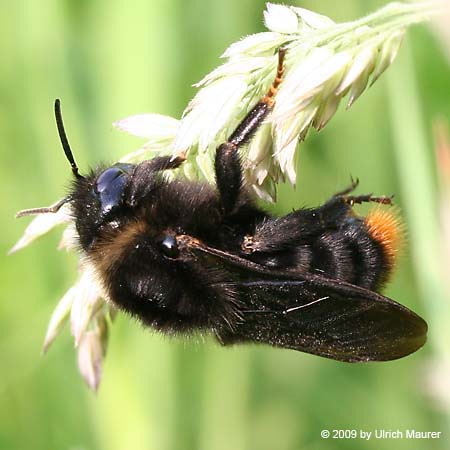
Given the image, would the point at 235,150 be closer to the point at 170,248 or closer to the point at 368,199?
the point at 170,248

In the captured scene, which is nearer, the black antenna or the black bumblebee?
the black bumblebee

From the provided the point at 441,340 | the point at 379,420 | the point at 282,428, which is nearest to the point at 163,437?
the point at 282,428

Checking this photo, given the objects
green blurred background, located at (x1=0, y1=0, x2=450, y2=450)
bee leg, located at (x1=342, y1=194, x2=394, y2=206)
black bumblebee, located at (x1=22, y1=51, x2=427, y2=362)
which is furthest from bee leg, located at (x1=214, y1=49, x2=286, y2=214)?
green blurred background, located at (x1=0, y1=0, x2=450, y2=450)

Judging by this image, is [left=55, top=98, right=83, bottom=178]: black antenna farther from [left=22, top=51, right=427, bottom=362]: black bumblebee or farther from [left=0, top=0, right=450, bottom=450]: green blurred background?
[left=0, top=0, right=450, bottom=450]: green blurred background

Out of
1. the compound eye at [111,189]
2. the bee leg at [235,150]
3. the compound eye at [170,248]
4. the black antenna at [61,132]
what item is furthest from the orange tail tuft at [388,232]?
the black antenna at [61,132]

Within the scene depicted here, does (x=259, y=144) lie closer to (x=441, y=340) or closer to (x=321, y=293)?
(x=321, y=293)

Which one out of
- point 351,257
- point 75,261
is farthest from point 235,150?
point 75,261
